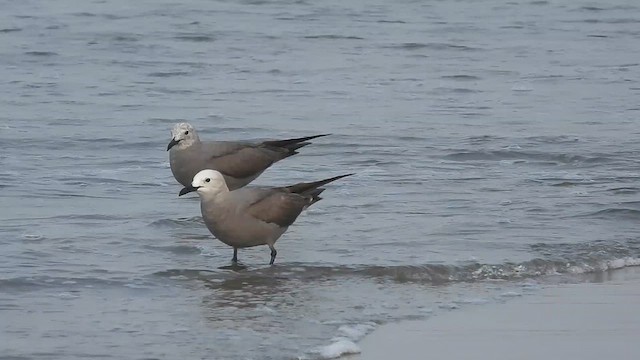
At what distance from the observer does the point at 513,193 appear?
11.3 m

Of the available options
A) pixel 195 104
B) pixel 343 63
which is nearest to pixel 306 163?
pixel 195 104

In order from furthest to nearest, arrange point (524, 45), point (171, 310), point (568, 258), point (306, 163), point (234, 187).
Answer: point (524, 45), point (306, 163), point (234, 187), point (568, 258), point (171, 310)

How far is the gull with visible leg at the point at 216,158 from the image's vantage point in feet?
35.1

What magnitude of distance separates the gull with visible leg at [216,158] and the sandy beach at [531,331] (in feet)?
9.98

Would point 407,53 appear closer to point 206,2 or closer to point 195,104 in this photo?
point 195,104

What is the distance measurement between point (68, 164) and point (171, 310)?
4.75 meters

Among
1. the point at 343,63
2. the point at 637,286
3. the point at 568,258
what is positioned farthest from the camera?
the point at 343,63

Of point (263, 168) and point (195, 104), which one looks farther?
point (195, 104)

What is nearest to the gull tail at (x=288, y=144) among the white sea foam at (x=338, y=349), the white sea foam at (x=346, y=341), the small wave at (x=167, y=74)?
the white sea foam at (x=346, y=341)

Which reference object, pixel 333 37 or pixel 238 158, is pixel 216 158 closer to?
pixel 238 158

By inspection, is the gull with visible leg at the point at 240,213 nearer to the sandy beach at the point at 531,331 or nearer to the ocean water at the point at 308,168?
the ocean water at the point at 308,168

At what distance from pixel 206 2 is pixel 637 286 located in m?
17.4

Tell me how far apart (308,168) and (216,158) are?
1.83m

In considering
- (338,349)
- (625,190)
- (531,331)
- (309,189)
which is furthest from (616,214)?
(338,349)
